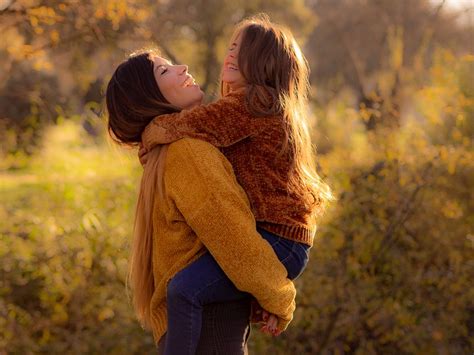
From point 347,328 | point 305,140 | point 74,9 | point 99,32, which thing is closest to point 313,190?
point 305,140

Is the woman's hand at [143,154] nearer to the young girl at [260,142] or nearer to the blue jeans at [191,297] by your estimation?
the young girl at [260,142]

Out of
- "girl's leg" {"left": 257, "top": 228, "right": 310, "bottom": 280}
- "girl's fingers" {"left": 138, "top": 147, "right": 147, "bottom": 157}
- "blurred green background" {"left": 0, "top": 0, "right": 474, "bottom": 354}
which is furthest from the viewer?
"blurred green background" {"left": 0, "top": 0, "right": 474, "bottom": 354}

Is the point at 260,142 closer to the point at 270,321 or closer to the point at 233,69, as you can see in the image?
the point at 233,69

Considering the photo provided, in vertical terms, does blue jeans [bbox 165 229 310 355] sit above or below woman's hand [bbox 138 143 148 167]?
below

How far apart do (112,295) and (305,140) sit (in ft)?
9.34

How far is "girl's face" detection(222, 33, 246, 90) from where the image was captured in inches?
84.5

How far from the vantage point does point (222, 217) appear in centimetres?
189

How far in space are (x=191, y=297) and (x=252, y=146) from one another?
48cm

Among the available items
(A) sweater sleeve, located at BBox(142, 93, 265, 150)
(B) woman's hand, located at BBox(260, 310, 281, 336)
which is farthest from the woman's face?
(B) woman's hand, located at BBox(260, 310, 281, 336)

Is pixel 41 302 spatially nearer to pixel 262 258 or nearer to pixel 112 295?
pixel 112 295

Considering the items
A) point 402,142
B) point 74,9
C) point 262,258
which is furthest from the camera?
point 402,142

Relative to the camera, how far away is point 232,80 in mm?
2158

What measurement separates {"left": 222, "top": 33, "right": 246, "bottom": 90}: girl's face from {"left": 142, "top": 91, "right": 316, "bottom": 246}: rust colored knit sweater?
9 cm

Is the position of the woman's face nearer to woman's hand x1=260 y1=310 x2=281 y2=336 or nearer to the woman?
the woman
